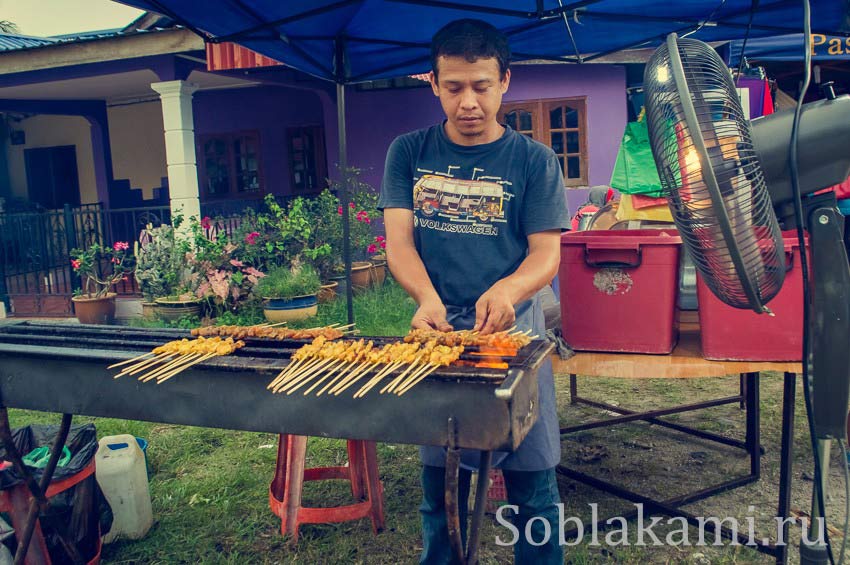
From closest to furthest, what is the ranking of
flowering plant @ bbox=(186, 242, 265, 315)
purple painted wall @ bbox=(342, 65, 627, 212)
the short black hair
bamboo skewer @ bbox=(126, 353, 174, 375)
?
bamboo skewer @ bbox=(126, 353, 174, 375), the short black hair, flowering plant @ bbox=(186, 242, 265, 315), purple painted wall @ bbox=(342, 65, 627, 212)

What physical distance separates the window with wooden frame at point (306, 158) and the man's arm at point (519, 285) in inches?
399

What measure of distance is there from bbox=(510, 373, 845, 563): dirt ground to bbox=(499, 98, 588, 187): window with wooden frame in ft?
18.9

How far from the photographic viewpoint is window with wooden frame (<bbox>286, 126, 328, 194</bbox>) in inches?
488

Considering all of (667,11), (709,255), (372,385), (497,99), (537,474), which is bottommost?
(537,474)

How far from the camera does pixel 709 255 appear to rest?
1951 millimetres

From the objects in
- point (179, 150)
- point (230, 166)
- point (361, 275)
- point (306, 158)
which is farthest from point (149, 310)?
point (230, 166)

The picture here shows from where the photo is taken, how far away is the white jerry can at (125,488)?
3.48 meters

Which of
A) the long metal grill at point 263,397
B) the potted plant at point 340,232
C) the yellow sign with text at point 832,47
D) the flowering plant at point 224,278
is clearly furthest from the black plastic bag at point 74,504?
the yellow sign with text at point 832,47

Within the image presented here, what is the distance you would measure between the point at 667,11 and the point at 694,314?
1749 mm

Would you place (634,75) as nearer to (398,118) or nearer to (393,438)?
(398,118)

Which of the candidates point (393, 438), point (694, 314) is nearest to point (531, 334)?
point (393, 438)

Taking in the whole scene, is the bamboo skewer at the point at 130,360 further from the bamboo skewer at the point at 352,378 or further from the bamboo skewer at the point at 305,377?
the bamboo skewer at the point at 352,378

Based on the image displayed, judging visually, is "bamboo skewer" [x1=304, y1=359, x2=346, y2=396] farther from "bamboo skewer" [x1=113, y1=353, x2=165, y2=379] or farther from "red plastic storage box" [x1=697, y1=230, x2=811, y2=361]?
"red plastic storage box" [x1=697, y1=230, x2=811, y2=361]

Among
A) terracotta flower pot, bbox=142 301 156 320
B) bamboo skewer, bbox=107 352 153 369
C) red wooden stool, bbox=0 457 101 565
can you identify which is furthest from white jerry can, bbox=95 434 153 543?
terracotta flower pot, bbox=142 301 156 320
